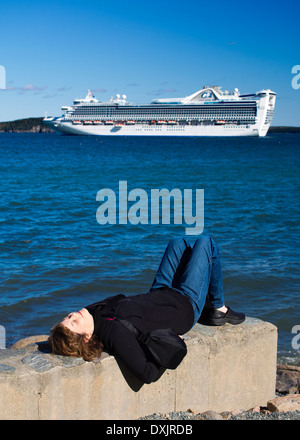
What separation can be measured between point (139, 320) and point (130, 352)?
0.75 ft

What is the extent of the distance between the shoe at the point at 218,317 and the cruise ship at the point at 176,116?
8183 centimetres

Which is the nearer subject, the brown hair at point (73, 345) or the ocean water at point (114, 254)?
the brown hair at point (73, 345)

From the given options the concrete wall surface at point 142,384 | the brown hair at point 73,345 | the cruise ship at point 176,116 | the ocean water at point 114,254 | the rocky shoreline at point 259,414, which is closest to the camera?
the concrete wall surface at point 142,384

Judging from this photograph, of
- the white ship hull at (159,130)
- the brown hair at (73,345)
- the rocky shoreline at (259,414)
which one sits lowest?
the rocky shoreline at (259,414)

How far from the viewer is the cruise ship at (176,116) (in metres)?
84.4

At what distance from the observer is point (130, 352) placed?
2.78m

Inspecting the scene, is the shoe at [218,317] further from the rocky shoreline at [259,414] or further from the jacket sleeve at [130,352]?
the jacket sleeve at [130,352]

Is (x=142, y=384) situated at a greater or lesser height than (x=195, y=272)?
lesser
